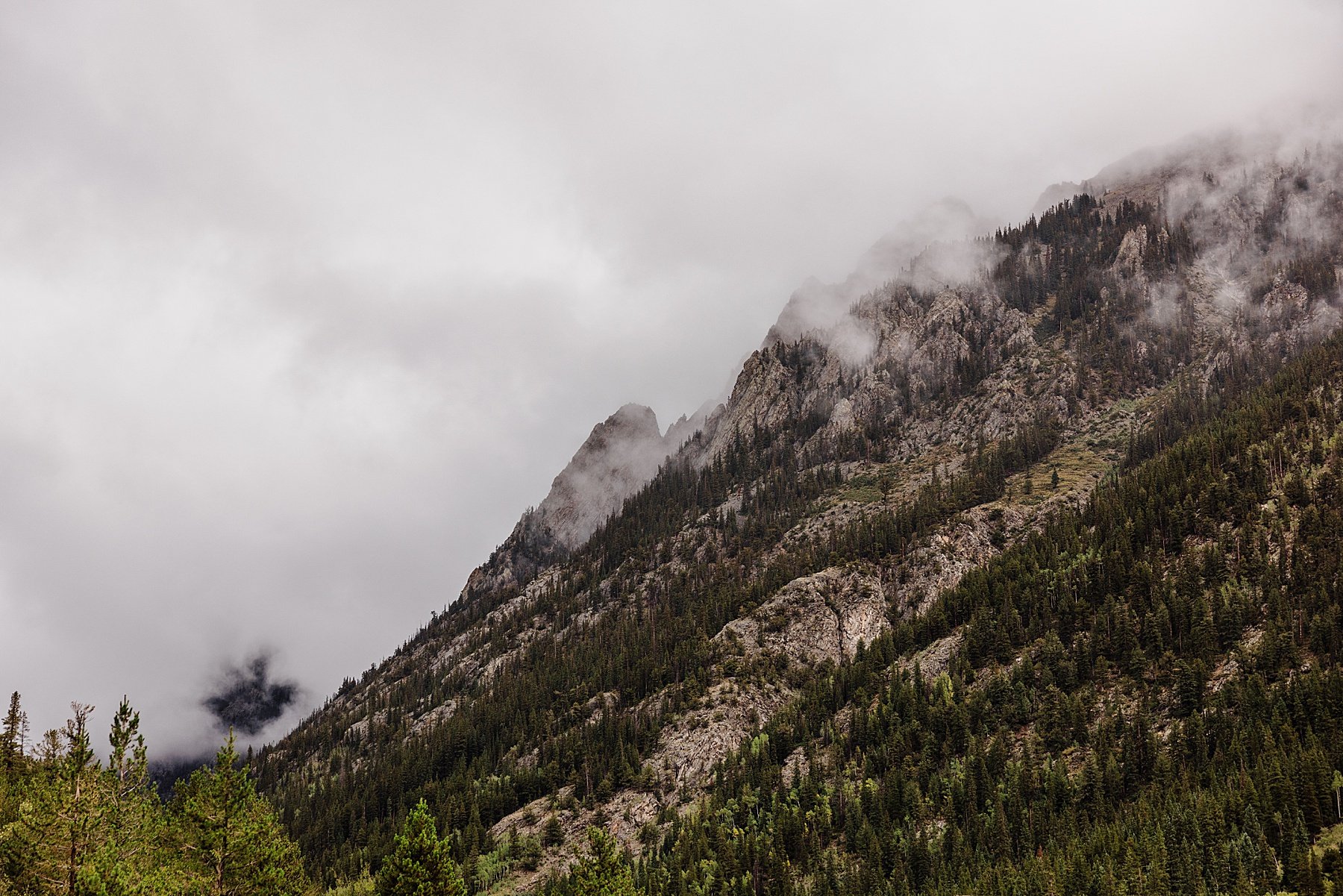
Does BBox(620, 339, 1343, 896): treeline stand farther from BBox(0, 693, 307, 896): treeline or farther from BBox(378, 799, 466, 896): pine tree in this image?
BBox(0, 693, 307, 896): treeline

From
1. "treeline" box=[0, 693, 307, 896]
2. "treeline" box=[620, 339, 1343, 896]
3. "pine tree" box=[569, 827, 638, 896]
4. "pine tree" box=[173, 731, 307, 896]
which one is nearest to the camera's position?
"treeline" box=[0, 693, 307, 896]

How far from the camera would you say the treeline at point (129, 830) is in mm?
36625

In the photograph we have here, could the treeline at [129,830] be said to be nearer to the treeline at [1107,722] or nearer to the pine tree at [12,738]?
the pine tree at [12,738]

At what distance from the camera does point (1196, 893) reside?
8944cm

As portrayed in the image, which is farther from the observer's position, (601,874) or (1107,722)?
(1107,722)

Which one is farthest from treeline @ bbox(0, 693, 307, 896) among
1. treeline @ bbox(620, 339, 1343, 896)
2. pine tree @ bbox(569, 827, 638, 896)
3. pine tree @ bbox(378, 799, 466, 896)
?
treeline @ bbox(620, 339, 1343, 896)

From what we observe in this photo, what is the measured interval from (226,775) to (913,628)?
170723 mm

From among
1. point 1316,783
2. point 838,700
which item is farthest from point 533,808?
point 1316,783

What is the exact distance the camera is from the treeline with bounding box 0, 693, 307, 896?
120 ft

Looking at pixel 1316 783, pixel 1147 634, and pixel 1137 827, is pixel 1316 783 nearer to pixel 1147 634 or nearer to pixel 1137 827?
pixel 1137 827

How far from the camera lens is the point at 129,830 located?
1908 inches

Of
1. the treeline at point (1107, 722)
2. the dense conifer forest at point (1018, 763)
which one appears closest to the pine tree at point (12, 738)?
the dense conifer forest at point (1018, 763)

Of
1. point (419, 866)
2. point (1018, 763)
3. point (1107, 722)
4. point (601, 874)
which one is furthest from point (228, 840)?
point (1107, 722)

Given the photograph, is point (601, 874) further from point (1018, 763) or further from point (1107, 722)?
point (1107, 722)
